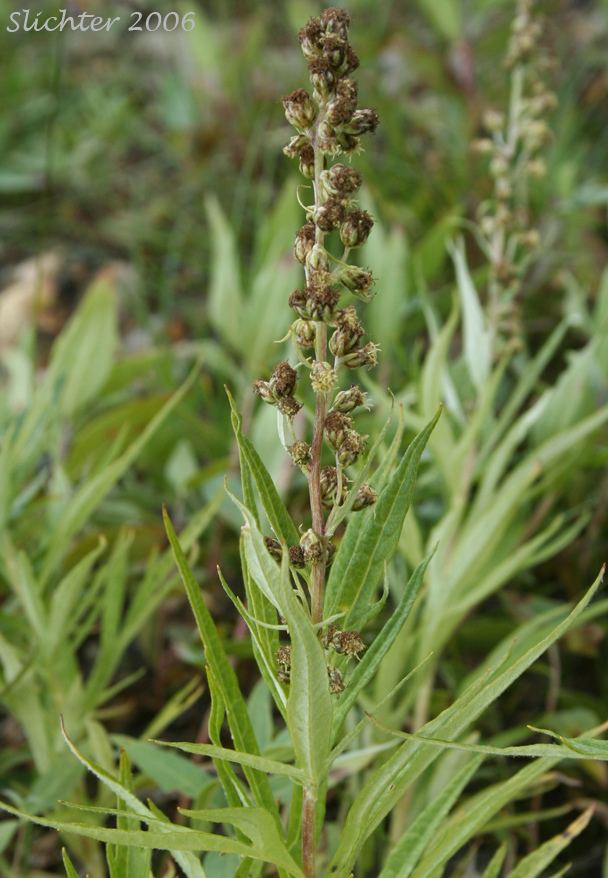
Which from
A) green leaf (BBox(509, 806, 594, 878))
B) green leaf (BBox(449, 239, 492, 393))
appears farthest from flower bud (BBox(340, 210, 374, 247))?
green leaf (BBox(449, 239, 492, 393))

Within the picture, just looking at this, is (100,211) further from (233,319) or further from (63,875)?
(63,875)

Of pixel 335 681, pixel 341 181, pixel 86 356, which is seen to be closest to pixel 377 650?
pixel 335 681

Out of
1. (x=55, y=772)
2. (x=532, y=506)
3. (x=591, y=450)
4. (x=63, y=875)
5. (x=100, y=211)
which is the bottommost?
(x=63, y=875)

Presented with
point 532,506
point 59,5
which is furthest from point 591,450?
point 59,5

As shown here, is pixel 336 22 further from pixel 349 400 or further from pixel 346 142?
pixel 349 400

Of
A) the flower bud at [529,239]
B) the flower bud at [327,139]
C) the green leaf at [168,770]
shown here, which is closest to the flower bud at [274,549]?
the flower bud at [327,139]

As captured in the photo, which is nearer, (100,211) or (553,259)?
(553,259)

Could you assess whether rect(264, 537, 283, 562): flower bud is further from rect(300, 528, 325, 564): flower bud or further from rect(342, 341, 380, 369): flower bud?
rect(342, 341, 380, 369): flower bud
